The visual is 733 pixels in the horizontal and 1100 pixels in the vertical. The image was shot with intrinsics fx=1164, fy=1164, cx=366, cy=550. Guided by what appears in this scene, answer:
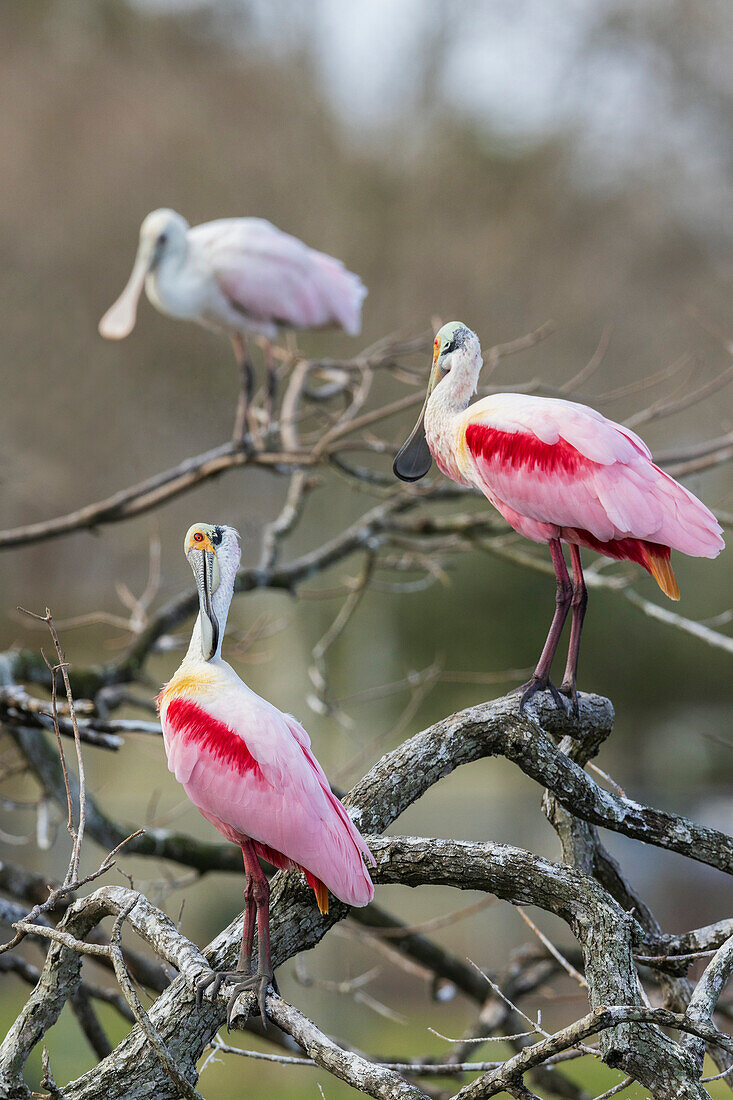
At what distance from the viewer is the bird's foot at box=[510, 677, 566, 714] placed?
119 centimetres

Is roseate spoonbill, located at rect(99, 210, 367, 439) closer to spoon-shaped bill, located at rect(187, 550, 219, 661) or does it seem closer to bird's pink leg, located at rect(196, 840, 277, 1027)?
spoon-shaped bill, located at rect(187, 550, 219, 661)

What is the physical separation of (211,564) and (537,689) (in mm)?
391

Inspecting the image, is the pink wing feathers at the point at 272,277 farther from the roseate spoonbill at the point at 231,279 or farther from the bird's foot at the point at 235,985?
the bird's foot at the point at 235,985

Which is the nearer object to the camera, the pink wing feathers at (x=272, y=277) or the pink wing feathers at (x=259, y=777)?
the pink wing feathers at (x=259, y=777)

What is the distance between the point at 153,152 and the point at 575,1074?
6.21 m

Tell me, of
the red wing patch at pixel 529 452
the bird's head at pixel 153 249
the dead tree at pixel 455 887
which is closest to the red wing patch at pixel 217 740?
the dead tree at pixel 455 887

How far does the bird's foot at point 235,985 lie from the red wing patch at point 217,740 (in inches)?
6.4

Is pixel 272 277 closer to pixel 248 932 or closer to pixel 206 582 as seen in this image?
pixel 206 582

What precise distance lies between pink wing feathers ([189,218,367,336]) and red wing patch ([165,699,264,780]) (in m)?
1.87

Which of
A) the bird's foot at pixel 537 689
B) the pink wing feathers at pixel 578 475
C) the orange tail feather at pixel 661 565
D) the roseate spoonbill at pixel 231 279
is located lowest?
the bird's foot at pixel 537 689

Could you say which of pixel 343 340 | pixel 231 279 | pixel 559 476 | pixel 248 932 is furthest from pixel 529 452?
pixel 343 340

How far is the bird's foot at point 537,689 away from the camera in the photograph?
3.90ft

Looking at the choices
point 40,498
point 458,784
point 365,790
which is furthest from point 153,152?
point 365,790

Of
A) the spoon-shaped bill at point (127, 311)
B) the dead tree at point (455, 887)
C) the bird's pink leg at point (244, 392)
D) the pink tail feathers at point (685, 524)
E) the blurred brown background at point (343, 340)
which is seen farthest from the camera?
the blurred brown background at point (343, 340)
